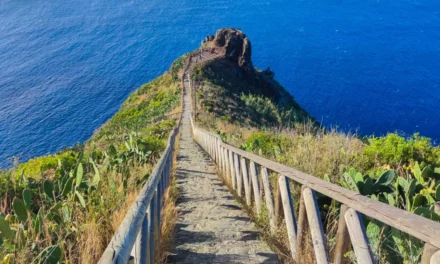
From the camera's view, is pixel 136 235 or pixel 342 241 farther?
pixel 342 241

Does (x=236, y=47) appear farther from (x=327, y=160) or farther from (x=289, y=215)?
(x=289, y=215)

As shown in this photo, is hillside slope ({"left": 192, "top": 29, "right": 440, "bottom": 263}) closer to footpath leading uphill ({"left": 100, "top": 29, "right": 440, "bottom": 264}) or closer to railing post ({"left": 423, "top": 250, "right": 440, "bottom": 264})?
footpath leading uphill ({"left": 100, "top": 29, "right": 440, "bottom": 264})

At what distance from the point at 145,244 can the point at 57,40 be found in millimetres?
122051

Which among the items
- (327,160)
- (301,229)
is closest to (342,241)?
(301,229)

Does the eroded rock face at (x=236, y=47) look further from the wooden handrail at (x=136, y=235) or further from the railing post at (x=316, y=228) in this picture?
the wooden handrail at (x=136, y=235)

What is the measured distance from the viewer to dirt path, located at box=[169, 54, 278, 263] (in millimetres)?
4160

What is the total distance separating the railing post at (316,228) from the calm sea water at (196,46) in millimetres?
49041

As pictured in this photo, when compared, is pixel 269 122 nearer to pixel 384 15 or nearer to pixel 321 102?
pixel 321 102

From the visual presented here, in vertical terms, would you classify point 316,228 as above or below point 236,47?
below

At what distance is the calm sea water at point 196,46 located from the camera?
70312 mm

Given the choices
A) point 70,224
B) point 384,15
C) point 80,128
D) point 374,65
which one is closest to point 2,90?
point 80,128

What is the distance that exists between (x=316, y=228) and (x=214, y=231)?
6.66 feet

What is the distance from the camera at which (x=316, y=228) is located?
3.35m

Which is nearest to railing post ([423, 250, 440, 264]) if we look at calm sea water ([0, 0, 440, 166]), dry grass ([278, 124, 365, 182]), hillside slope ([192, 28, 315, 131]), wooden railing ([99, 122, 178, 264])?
wooden railing ([99, 122, 178, 264])
